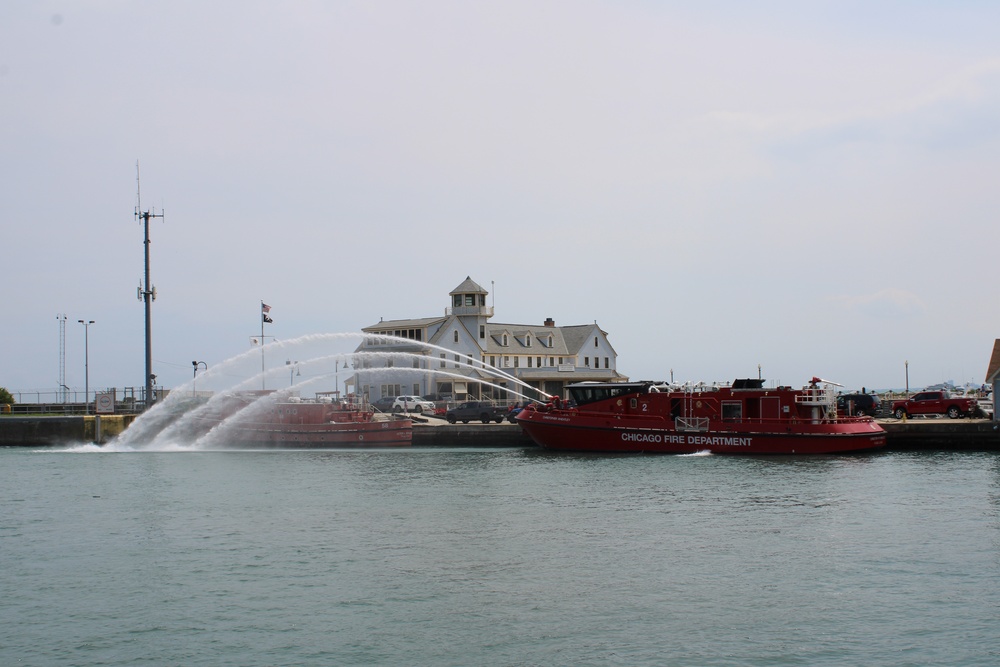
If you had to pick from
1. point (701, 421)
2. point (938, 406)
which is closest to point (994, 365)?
point (938, 406)

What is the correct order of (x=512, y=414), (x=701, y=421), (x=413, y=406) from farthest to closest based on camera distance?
1. (x=413, y=406)
2. (x=512, y=414)
3. (x=701, y=421)

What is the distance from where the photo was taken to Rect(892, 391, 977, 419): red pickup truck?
194 ft

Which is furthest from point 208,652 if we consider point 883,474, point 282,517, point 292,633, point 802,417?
point 802,417

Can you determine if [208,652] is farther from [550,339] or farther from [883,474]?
[550,339]

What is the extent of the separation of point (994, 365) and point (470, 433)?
30001mm

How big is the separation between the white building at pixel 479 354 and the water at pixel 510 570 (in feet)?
142

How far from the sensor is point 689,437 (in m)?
51.5

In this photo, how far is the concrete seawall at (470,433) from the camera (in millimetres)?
50750

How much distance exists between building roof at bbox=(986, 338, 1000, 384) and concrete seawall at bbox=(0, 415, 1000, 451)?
7.87ft

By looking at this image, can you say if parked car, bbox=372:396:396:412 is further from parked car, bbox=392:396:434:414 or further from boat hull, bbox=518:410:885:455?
boat hull, bbox=518:410:885:455

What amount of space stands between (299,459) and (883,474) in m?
29.2

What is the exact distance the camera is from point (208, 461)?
52.3m

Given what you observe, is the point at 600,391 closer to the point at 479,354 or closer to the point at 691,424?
the point at 691,424

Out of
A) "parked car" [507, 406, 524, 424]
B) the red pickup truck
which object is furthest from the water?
"parked car" [507, 406, 524, 424]
